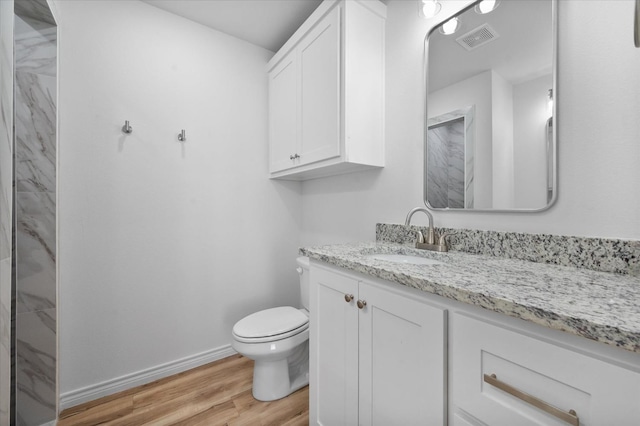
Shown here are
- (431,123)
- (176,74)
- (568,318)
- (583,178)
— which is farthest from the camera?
(176,74)

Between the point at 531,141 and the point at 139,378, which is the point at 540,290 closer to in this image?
the point at 531,141

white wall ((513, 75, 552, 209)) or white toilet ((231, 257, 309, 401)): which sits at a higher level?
white wall ((513, 75, 552, 209))

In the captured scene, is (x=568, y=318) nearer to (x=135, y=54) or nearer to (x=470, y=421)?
(x=470, y=421)

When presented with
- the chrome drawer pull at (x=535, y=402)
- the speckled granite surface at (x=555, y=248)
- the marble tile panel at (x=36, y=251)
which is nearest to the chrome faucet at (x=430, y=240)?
the speckled granite surface at (x=555, y=248)

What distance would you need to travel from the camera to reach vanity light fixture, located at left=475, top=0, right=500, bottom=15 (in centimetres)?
114

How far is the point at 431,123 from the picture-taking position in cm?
135

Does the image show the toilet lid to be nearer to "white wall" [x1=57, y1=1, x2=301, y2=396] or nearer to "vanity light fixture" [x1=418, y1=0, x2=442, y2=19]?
"white wall" [x1=57, y1=1, x2=301, y2=396]

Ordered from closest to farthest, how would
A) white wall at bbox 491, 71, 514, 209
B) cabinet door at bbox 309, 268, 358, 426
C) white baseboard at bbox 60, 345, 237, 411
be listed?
cabinet door at bbox 309, 268, 358, 426
white wall at bbox 491, 71, 514, 209
white baseboard at bbox 60, 345, 237, 411

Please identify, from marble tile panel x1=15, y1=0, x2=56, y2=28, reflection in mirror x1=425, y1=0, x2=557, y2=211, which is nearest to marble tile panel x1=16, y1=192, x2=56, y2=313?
marble tile panel x1=15, y1=0, x2=56, y2=28

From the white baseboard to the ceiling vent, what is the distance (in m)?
2.43

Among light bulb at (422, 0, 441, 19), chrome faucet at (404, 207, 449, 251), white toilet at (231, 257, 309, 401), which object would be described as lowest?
white toilet at (231, 257, 309, 401)

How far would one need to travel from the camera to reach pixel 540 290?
0.63 meters

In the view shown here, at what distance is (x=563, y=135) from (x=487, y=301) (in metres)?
0.78

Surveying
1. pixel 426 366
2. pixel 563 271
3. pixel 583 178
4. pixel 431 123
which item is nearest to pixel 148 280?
pixel 426 366
